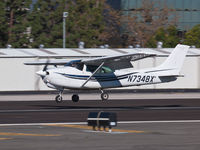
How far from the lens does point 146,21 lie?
245 ft

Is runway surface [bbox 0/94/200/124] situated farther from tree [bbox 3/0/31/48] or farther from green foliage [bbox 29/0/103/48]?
green foliage [bbox 29/0/103/48]

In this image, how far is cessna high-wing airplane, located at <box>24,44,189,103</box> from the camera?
1109 inches

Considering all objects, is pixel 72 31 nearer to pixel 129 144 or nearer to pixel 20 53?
pixel 20 53

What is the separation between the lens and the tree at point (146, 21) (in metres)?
73.8

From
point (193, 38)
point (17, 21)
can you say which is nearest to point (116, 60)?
point (17, 21)

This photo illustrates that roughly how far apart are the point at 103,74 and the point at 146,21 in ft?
152

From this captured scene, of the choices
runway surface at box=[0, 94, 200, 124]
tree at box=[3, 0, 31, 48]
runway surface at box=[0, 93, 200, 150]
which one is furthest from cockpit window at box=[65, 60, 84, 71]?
tree at box=[3, 0, 31, 48]

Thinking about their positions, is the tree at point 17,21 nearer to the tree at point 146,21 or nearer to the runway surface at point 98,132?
the tree at point 146,21

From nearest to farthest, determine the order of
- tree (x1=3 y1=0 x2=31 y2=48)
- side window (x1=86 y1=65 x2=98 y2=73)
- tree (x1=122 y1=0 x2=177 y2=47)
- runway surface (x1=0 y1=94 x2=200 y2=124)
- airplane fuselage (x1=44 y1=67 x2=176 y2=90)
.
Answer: runway surface (x1=0 y1=94 x2=200 y2=124) < airplane fuselage (x1=44 y1=67 x2=176 y2=90) < side window (x1=86 y1=65 x2=98 y2=73) < tree (x1=3 y1=0 x2=31 y2=48) < tree (x1=122 y1=0 x2=177 y2=47)

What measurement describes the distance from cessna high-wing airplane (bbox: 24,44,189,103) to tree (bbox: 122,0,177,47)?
43.4 m

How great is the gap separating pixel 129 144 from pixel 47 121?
19.7ft

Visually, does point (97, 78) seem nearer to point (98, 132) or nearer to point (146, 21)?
point (98, 132)

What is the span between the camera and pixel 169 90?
134 ft

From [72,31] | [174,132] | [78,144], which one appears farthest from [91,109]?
[72,31]
